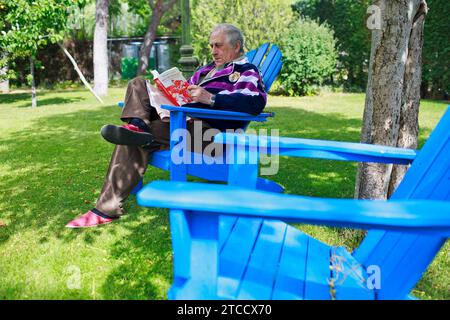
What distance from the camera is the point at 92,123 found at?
26.3ft

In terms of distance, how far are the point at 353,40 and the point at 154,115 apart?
43.3 ft

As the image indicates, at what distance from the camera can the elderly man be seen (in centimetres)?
316

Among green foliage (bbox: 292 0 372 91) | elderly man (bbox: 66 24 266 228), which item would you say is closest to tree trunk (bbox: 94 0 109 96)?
green foliage (bbox: 292 0 372 91)

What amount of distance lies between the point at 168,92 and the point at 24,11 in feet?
23.8

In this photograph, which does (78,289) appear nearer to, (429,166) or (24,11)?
(429,166)

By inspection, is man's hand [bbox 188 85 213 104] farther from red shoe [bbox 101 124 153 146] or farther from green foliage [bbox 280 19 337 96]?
green foliage [bbox 280 19 337 96]

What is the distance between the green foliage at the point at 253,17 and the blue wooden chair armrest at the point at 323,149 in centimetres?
1222

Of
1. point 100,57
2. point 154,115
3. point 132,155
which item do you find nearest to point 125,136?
point 132,155

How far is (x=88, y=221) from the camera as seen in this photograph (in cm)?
312

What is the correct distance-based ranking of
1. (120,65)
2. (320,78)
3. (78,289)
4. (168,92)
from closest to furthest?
(78,289), (168,92), (320,78), (120,65)

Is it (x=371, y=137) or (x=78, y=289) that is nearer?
(x=78, y=289)

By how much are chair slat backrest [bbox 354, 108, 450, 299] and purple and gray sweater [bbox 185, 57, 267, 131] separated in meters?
1.61
